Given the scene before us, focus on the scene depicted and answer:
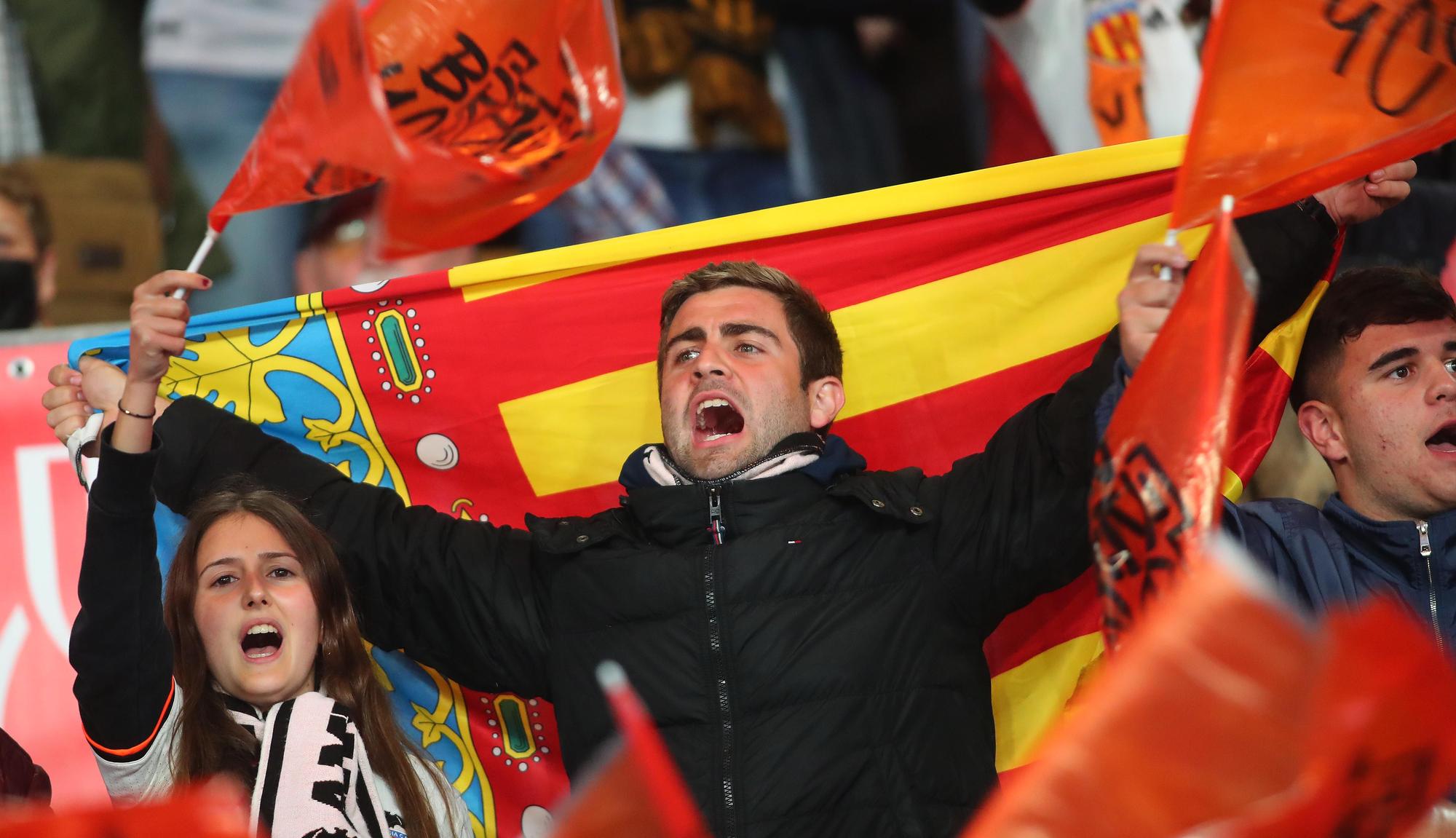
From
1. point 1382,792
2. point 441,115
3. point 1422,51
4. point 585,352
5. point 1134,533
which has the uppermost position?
point 441,115

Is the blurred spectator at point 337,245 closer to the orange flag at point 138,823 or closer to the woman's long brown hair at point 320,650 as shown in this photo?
the woman's long brown hair at point 320,650

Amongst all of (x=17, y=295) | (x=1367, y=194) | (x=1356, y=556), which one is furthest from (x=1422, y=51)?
(x=17, y=295)

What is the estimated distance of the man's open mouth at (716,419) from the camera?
2.79 meters

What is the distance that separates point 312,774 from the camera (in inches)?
98.9

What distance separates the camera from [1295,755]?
140 cm

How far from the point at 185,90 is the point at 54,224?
2.09 feet

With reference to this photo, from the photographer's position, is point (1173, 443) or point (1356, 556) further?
point (1356, 556)

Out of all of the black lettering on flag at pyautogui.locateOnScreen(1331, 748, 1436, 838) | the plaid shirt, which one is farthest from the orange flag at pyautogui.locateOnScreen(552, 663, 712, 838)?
the plaid shirt

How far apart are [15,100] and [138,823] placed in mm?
4035

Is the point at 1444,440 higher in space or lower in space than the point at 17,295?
lower

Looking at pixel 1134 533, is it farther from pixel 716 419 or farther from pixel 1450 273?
pixel 1450 273

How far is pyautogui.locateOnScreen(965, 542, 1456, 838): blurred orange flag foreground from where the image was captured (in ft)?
4.53

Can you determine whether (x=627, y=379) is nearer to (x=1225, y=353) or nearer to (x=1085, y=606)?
(x=1085, y=606)

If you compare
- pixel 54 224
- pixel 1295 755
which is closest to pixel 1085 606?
pixel 1295 755
